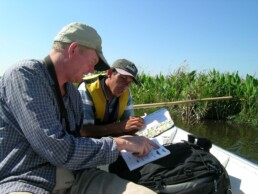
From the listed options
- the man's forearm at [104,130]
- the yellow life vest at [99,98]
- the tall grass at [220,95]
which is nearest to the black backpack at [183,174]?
the man's forearm at [104,130]

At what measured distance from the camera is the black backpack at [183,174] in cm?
149

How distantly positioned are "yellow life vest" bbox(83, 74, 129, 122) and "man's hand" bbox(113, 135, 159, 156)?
879 mm

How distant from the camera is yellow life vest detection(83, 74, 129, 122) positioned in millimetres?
2482

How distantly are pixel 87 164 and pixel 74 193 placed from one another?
250mm

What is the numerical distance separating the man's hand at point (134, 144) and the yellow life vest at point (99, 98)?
879mm

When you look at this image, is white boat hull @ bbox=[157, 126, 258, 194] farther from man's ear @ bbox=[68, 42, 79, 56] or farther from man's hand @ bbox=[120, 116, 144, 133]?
man's ear @ bbox=[68, 42, 79, 56]

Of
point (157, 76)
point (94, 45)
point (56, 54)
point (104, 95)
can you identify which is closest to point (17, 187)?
point (56, 54)

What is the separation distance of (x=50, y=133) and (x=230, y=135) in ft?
20.6

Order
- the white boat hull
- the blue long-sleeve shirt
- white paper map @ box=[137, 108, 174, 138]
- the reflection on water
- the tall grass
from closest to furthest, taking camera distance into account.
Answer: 1. the blue long-sleeve shirt
2. the white boat hull
3. white paper map @ box=[137, 108, 174, 138]
4. the reflection on water
5. the tall grass

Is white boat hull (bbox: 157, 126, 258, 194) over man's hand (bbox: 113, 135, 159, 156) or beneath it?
beneath

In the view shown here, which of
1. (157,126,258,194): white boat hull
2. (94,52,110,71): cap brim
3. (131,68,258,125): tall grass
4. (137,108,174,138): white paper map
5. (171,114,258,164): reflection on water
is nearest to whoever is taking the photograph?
(94,52,110,71): cap brim

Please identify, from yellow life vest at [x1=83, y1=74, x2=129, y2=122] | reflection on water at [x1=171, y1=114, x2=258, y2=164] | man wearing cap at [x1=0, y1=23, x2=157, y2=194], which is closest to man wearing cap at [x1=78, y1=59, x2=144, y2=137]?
yellow life vest at [x1=83, y1=74, x2=129, y2=122]

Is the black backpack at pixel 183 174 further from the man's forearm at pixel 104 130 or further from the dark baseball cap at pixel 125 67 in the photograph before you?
the dark baseball cap at pixel 125 67

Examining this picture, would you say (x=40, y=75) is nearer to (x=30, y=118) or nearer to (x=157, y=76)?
(x=30, y=118)
